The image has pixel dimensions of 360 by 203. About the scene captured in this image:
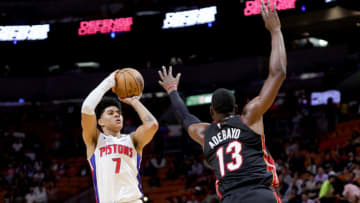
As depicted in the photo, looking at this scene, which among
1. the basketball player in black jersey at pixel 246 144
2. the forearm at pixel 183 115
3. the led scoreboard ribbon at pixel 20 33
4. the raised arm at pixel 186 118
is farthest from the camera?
the led scoreboard ribbon at pixel 20 33

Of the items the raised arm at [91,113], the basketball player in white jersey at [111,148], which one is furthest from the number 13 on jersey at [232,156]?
the raised arm at [91,113]

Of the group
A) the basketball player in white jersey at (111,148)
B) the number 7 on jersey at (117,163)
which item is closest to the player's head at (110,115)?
the basketball player in white jersey at (111,148)

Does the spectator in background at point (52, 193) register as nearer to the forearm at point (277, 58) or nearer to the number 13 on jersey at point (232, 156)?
the number 13 on jersey at point (232, 156)

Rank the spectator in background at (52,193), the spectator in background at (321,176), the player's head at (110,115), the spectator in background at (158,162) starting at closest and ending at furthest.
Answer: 1. the player's head at (110,115)
2. the spectator in background at (321,176)
3. the spectator in background at (52,193)
4. the spectator in background at (158,162)

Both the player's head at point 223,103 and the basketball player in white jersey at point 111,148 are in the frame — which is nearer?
the player's head at point 223,103

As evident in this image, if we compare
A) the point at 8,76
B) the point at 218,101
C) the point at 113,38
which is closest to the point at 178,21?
the point at 113,38

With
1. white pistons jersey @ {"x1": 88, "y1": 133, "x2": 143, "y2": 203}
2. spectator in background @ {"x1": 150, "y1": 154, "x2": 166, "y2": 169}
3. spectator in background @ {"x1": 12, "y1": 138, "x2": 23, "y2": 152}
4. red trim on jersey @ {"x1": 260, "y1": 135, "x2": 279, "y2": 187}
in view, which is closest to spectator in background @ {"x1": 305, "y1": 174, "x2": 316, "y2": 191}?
spectator in background @ {"x1": 150, "y1": 154, "x2": 166, "y2": 169}

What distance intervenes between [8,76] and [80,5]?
5.50 m

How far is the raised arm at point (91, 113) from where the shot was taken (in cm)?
425

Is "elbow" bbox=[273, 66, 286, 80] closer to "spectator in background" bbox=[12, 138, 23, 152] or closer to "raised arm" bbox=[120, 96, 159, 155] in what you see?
"raised arm" bbox=[120, 96, 159, 155]

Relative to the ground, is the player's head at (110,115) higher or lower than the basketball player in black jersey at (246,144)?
higher

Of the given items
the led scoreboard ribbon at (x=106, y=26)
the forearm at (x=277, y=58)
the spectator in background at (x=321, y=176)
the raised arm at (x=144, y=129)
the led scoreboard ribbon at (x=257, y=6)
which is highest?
the led scoreboard ribbon at (x=106, y=26)

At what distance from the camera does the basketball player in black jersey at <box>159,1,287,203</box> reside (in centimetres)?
305

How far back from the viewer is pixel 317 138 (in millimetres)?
14828
